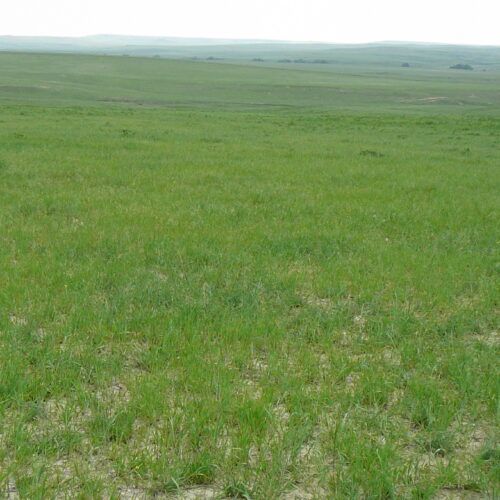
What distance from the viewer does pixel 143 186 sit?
1552 centimetres

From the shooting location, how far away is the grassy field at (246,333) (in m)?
4.73

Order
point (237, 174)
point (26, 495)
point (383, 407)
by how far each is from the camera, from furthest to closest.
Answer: point (237, 174) < point (383, 407) < point (26, 495)

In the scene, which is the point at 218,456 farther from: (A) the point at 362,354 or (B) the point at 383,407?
(A) the point at 362,354

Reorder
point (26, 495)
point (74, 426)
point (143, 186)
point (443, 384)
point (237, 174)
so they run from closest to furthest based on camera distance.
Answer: point (26, 495) → point (74, 426) → point (443, 384) → point (143, 186) → point (237, 174)

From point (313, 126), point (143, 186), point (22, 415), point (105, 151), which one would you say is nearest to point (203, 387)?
point (22, 415)

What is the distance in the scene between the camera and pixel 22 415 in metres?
5.20

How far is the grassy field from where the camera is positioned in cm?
473

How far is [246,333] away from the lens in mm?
7113

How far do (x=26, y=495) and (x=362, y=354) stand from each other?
3.76m

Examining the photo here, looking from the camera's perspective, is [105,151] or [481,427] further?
[105,151]

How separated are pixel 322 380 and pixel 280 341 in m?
0.93

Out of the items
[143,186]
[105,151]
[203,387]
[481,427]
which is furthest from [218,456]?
[105,151]

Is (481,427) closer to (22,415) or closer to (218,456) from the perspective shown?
(218,456)

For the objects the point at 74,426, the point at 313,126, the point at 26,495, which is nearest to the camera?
the point at 26,495
